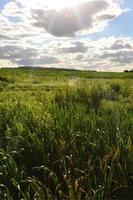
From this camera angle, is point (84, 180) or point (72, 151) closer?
point (84, 180)

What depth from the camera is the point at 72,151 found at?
191 inches

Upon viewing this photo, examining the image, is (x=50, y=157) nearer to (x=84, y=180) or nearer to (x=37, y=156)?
(x=37, y=156)

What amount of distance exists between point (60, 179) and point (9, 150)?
930mm

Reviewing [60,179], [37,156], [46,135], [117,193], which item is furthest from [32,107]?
[117,193]

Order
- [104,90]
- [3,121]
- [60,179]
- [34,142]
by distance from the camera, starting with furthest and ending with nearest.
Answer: [104,90] → [3,121] → [34,142] → [60,179]

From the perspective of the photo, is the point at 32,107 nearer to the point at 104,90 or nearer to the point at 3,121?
the point at 3,121

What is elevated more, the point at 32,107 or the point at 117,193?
the point at 32,107

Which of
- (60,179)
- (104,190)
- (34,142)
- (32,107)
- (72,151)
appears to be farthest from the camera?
(32,107)

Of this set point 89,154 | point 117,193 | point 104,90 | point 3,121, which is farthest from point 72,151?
point 104,90

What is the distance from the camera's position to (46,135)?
545 centimetres

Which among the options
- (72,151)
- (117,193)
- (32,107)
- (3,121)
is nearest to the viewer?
(117,193)

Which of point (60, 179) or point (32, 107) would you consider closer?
point (60, 179)

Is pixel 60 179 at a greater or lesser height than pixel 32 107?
lesser

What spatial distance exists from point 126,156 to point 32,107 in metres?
2.93
